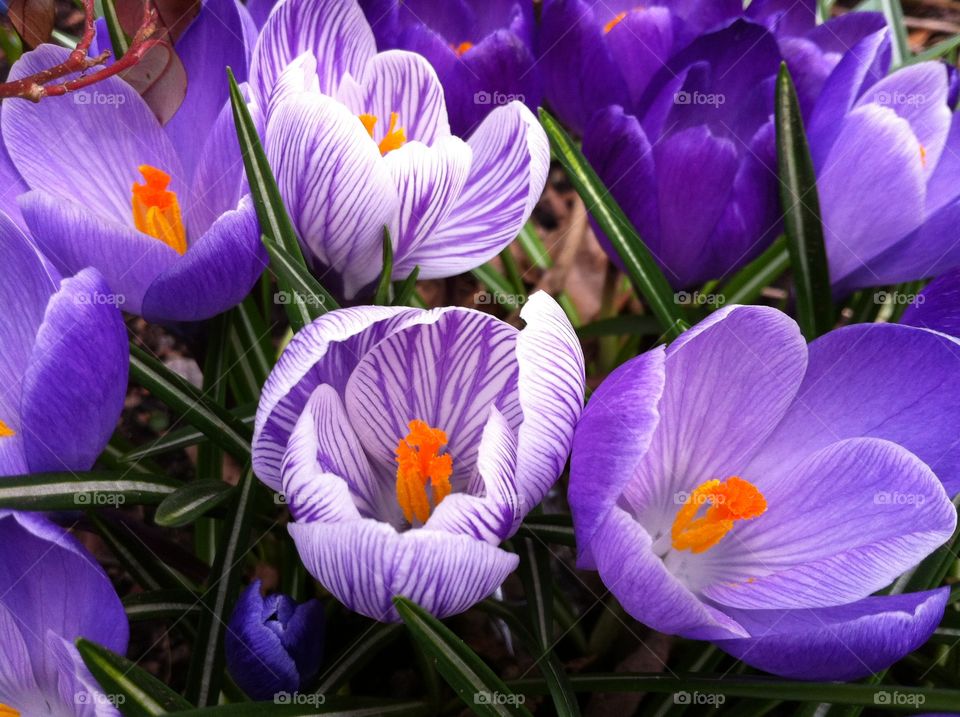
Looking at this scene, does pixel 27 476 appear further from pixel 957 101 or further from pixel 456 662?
pixel 957 101

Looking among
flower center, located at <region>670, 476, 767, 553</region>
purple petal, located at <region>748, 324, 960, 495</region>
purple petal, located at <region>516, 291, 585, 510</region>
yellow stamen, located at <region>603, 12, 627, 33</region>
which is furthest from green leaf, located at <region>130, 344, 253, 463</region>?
yellow stamen, located at <region>603, 12, 627, 33</region>

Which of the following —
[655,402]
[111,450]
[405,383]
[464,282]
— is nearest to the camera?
[655,402]

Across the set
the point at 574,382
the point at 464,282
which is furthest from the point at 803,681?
the point at 464,282

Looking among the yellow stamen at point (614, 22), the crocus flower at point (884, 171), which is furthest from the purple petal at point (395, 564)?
the yellow stamen at point (614, 22)

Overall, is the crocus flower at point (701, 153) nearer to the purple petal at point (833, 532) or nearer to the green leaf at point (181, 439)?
the purple petal at point (833, 532)

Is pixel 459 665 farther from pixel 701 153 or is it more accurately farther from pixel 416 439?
pixel 701 153

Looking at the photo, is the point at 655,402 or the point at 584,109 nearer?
the point at 655,402
